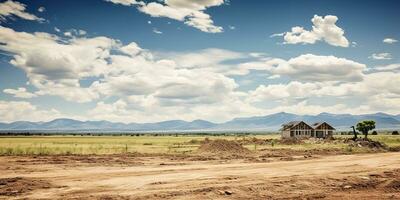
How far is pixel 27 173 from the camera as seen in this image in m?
22.9

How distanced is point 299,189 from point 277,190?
1193mm

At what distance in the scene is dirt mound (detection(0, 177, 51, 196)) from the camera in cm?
1666

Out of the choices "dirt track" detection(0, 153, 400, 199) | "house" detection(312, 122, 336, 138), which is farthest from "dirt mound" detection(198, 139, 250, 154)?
"house" detection(312, 122, 336, 138)

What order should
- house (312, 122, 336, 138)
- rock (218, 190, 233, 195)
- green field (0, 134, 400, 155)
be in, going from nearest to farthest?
rock (218, 190, 233, 195), green field (0, 134, 400, 155), house (312, 122, 336, 138)

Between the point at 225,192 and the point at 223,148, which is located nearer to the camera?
the point at 225,192

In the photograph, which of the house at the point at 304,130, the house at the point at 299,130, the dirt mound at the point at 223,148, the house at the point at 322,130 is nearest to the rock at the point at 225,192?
the dirt mound at the point at 223,148

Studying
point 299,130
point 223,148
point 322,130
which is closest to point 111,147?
point 223,148

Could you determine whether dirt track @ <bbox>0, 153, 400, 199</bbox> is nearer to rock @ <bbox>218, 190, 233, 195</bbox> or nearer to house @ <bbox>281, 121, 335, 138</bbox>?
rock @ <bbox>218, 190, 233, 195</bbox>

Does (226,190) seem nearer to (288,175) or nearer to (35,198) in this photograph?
(288,175)

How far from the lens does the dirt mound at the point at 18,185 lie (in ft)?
54.6

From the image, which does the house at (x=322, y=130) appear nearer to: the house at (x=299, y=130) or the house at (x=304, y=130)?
the house at (x=304, y=130)

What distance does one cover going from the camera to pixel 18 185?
59.4 ft

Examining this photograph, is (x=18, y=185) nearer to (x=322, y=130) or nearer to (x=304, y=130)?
(x=304, y=130)

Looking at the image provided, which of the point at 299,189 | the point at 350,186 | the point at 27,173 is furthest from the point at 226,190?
the point at 27,173
